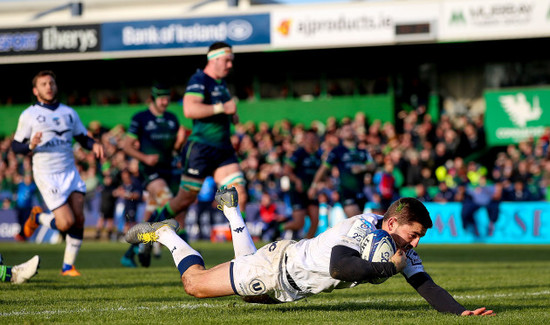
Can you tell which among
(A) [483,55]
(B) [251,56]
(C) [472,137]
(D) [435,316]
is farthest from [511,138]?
(D) [435,316]

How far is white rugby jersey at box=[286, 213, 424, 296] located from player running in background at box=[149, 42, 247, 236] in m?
4.60

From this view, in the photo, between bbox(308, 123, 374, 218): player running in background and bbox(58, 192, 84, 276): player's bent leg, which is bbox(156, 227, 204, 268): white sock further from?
bbox(308, 123, 374, 218): player running in background

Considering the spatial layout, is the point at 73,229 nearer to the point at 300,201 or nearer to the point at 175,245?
the point at 175,245

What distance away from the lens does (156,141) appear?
44.1 ft

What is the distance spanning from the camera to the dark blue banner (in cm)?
2981

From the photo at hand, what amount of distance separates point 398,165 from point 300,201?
21.6 ft

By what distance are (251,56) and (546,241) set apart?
14586 mm

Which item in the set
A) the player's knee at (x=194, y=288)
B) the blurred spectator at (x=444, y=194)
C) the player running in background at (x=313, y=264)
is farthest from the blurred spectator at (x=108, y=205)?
the player's knee at (x=194, y=288)

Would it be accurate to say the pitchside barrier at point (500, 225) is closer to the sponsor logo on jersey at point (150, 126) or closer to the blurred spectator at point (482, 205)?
the blurred spectator at point (482, 205)

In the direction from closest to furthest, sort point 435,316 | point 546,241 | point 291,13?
point 435,316 → point 546,241 → point 291,13

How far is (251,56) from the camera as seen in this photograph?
32.2 metres

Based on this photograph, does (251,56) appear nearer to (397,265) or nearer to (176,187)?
(176,187)

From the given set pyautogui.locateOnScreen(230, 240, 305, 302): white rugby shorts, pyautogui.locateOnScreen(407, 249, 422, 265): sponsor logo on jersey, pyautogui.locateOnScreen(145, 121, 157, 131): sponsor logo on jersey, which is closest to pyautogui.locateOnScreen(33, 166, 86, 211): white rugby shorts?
pyautogui.locateOnScreen(145, 121, 157, 131): sponsor logo on jersey

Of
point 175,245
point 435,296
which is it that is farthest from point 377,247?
point 175,245
